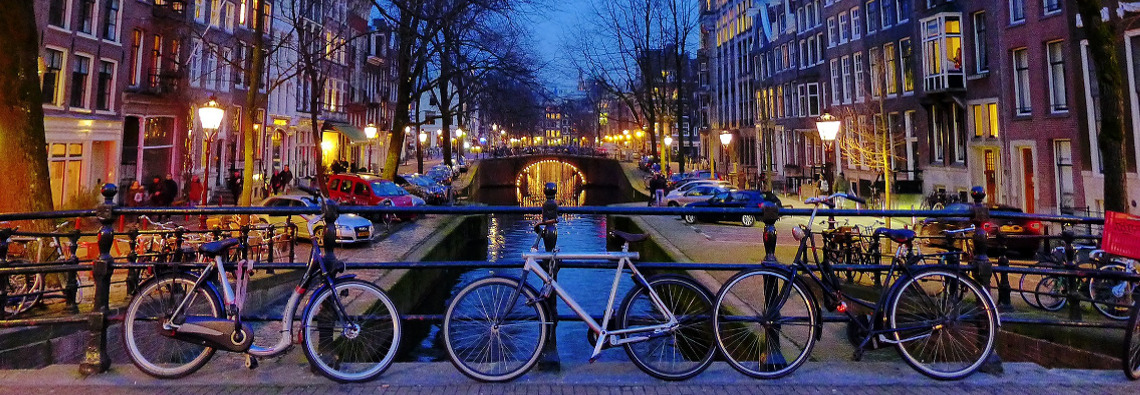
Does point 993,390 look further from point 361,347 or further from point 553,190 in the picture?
point 361,347

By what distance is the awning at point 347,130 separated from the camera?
1798 inches

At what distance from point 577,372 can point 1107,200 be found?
35.6 ft

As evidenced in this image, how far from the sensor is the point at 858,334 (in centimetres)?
452

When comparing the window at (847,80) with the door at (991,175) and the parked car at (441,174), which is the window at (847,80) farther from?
the parked car at (441,174)

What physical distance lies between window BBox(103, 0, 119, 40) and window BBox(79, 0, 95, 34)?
1.81ft

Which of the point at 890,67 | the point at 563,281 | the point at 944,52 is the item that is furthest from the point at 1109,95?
the point at 890,67

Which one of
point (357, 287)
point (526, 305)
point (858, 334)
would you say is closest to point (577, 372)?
point (526, 305)

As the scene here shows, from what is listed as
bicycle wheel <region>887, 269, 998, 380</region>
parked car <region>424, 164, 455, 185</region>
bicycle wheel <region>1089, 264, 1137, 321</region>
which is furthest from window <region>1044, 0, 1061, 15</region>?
parked car <region>424, 164, 455, 185</region>

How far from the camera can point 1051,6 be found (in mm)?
21094

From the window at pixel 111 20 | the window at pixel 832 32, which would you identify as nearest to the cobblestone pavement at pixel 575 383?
the window at pixel 111 20

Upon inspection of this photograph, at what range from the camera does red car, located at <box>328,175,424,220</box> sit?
23906 mm

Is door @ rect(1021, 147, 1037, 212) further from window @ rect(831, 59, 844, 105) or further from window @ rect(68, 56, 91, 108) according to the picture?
window @ rect(68, 56, 91, 108)

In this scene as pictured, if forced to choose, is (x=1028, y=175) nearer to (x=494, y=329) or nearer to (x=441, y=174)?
(x=494, y=329)

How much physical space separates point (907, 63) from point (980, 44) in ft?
15.5
